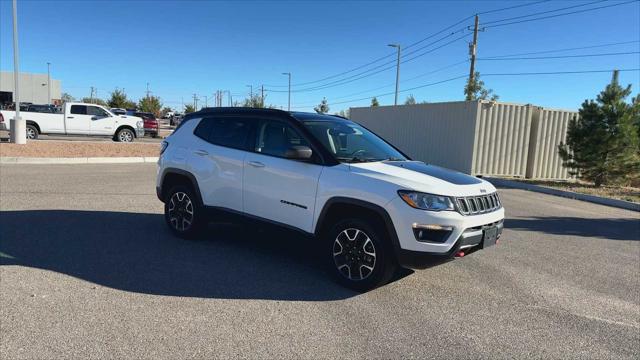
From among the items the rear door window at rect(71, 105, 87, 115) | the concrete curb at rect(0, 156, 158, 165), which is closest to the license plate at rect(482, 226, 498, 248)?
the concrete curb at rect(0, 156, 158, 165)

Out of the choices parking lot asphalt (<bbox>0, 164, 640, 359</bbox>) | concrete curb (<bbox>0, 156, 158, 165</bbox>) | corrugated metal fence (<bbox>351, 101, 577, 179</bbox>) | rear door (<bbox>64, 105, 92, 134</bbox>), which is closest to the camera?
parking lot asphalt (<bbox>0, 164, 640, 359</bbox>)

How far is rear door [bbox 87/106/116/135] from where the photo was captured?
2200 cm

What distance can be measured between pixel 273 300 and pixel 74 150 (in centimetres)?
1515

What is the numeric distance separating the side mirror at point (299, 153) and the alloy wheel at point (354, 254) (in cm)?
84

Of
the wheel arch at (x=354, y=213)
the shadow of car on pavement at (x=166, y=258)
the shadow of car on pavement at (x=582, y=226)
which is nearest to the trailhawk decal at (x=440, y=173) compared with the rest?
the wheel arch at (x=354, y=213)

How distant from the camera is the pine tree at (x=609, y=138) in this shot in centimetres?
1459

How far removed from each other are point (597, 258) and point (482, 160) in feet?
37.5

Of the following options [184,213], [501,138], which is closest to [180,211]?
[184,213]

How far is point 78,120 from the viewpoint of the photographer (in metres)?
21.7

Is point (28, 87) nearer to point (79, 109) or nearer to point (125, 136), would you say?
point (79, 109)

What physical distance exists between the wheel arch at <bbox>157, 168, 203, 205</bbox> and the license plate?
135 inches

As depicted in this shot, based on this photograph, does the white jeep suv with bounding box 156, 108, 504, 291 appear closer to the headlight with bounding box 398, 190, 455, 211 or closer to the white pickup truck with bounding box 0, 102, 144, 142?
the headlight with bounding box 398, 190, 455, 211

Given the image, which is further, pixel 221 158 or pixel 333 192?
pixel 221 158

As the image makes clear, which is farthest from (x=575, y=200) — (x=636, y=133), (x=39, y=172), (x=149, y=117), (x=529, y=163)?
(x=149, y=117)
